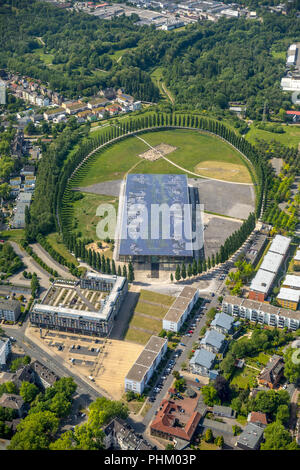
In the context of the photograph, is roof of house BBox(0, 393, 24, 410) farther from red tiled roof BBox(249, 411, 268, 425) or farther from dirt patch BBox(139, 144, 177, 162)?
dirt patch BBox(139, 144, 177, 162)

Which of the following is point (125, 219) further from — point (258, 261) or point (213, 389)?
point (213, 389)

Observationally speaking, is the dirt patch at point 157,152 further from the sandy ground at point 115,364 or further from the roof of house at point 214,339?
the sandy ground at point 115,364

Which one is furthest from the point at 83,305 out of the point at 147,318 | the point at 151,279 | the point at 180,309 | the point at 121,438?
the point at 121,438

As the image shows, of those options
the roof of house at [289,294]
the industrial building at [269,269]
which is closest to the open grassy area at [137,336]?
the industrial building at [269,269]

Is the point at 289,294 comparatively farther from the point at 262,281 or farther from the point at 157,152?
the point at 157,152

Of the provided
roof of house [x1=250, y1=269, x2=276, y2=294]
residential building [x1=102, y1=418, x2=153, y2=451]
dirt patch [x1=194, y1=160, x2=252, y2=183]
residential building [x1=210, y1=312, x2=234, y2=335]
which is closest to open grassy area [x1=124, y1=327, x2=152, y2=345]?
residential building [x1=210, y1=312, x2=234, y2=335]

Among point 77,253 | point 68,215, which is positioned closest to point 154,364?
point 77,253
